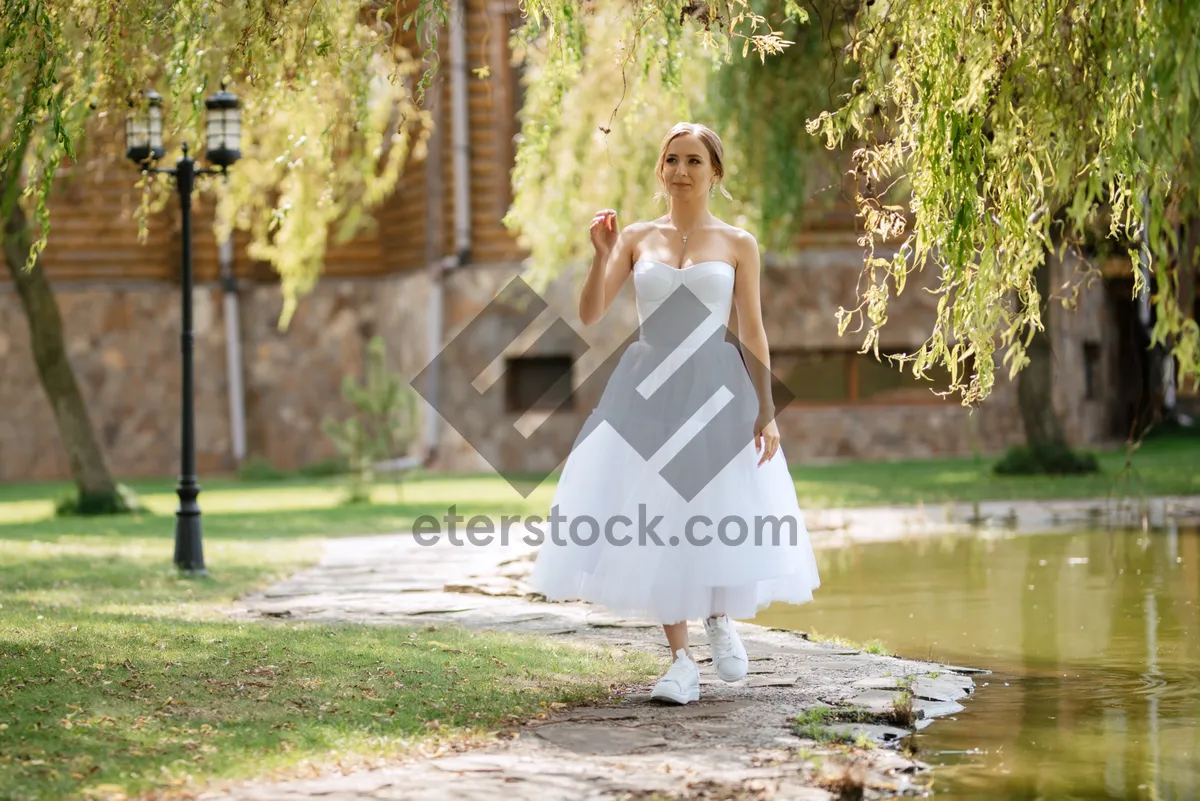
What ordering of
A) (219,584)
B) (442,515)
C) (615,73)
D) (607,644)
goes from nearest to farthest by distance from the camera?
1. (607,644)
2. (219,584)
3. (442,515)
4. (615,73)

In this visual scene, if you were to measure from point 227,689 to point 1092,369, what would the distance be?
61.0 feet

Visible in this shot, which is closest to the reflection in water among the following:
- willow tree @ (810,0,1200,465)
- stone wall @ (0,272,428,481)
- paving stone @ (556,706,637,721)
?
paving stone @ (556,706,637,721)

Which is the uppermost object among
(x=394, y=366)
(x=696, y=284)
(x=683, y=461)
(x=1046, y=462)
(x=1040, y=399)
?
(x=394, y=366)

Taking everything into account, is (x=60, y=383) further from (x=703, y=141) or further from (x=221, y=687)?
(x=703, y=141)

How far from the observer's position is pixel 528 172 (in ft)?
34.6

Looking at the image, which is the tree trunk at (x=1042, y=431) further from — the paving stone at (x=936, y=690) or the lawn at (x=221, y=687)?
the paving stone at (x=936, y=690)

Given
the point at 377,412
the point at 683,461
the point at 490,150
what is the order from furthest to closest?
the point at 490,150 < the point at 377,412 < the point at 683,461

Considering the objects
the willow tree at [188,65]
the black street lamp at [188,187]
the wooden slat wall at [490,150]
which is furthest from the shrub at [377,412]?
the black street lamp at [188,187]

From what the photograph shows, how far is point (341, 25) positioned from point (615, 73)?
8.32 m

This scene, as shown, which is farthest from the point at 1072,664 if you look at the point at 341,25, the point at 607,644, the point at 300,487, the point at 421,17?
the point at 300,487

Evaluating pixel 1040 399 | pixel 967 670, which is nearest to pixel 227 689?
pixel 967 670

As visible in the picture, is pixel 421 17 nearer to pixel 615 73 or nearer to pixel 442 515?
pixel 442 515

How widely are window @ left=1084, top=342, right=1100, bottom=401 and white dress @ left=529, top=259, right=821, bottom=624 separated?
17.2m

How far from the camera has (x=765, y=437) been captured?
5703mm
